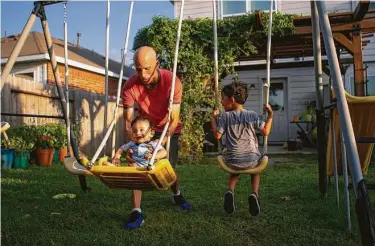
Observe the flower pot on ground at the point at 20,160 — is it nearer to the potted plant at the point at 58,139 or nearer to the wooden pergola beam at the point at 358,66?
the potted plant at the point at 58,139

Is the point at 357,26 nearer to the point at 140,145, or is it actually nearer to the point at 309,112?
the point at 309,112

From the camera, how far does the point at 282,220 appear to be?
3232 millimetres

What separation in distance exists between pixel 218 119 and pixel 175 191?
80cm

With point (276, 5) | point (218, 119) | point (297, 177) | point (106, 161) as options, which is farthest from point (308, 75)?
point (106, 161)

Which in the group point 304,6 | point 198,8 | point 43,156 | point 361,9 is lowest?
point 43,156

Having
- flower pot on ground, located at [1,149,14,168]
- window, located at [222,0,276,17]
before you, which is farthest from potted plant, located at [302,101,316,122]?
flower pot on ground, located at [1,149,14,168]

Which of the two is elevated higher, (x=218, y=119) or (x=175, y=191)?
(x=218, y=119)

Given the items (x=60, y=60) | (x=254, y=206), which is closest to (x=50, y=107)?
(x=60, y=60)

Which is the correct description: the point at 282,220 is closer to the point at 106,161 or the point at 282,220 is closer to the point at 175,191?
the point at 175,191

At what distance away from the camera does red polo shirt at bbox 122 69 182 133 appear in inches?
133

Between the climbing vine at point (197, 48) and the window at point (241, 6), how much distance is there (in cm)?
307

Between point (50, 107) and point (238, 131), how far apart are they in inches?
282

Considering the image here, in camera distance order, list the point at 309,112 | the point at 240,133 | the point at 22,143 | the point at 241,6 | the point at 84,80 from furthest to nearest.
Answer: the point at 84,80 → the point at 309,112 → the point at 241,6 → the point at 22,143 → the point at 240,133

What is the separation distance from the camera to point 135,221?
3.09 meters
